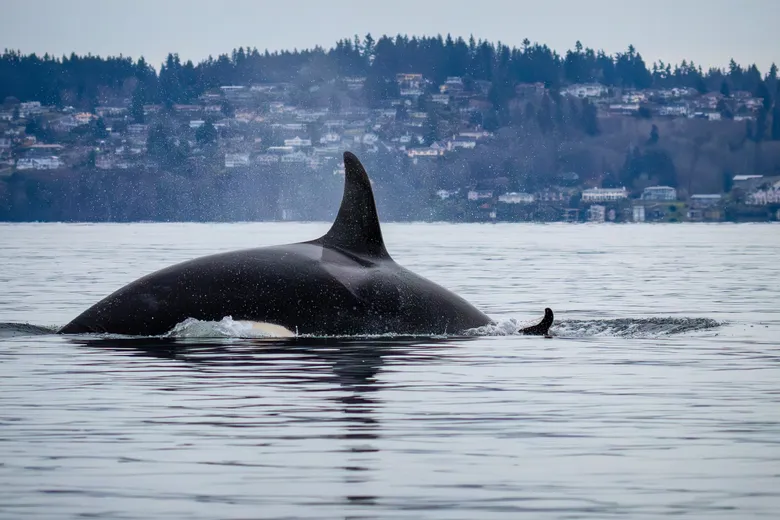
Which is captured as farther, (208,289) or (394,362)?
(208,289)

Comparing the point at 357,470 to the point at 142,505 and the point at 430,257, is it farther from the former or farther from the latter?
the point at 430,257

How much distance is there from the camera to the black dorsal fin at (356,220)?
71.2 ft

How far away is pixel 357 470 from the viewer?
12.3m

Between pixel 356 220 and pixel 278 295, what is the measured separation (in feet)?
5.11

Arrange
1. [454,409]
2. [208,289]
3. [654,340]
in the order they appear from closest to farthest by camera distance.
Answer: [454,409] < [208,289] < [654,340]

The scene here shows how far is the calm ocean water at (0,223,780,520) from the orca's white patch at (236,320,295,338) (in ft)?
1.02

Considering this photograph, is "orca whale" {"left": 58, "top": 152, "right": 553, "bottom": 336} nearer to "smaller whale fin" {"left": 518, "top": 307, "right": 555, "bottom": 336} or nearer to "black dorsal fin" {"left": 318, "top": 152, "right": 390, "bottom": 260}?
"black dorsal fin" {"left": 318, "top": 152, "right": 390, "bottom": 260}

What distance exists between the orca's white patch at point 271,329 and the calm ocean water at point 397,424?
31 centimetres

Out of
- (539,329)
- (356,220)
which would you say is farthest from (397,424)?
(539,329)

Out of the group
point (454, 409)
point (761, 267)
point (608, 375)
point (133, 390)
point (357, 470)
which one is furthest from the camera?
point (761, 267)

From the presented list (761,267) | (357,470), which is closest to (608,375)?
(357,470)

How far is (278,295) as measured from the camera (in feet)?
69.5

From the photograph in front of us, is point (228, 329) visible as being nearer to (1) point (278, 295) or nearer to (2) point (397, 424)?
(1) point (278, 295)

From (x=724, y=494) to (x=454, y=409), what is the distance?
4.53 meters
